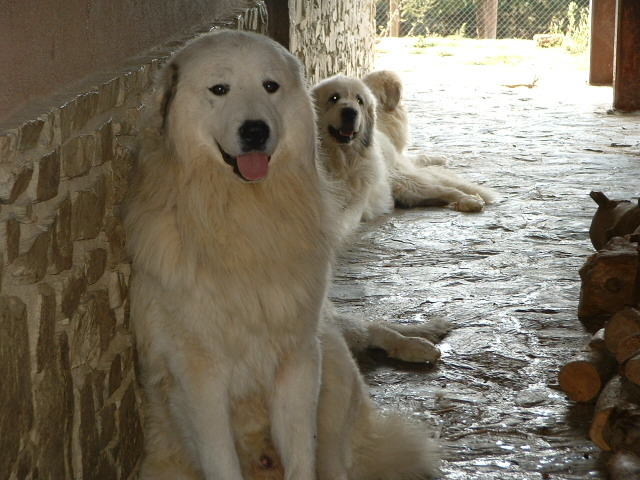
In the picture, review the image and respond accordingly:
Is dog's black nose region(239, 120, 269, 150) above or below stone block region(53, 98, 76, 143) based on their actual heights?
below

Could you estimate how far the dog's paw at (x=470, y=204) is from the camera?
6.76 m

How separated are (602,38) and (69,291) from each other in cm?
1218

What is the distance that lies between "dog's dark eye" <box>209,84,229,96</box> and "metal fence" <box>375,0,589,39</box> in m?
17.5

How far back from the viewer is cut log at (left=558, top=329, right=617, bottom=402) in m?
3.45

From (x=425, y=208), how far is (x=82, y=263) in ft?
16.7

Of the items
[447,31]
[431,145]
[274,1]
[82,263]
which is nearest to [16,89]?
[82,263]

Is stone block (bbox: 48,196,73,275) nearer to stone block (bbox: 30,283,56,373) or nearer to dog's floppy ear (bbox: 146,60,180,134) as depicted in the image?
stone block (bbox: 30,283,56,373)

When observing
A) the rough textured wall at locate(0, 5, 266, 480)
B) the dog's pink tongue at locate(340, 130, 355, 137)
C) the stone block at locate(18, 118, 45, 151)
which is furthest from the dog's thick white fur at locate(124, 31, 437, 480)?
the dog's pink tongue at locate(340, 130, 355, 137)

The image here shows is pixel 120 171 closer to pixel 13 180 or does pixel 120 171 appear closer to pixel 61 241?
pixel 61 241

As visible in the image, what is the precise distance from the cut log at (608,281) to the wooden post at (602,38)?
9.19 m

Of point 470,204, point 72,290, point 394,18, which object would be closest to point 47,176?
point 72,290

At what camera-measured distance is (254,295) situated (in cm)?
252

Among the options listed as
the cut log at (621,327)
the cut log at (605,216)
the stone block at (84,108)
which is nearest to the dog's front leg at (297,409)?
the stone block at (84,108)

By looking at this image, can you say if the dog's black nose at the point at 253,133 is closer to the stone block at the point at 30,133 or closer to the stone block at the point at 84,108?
the stone block at the point at 84,108
